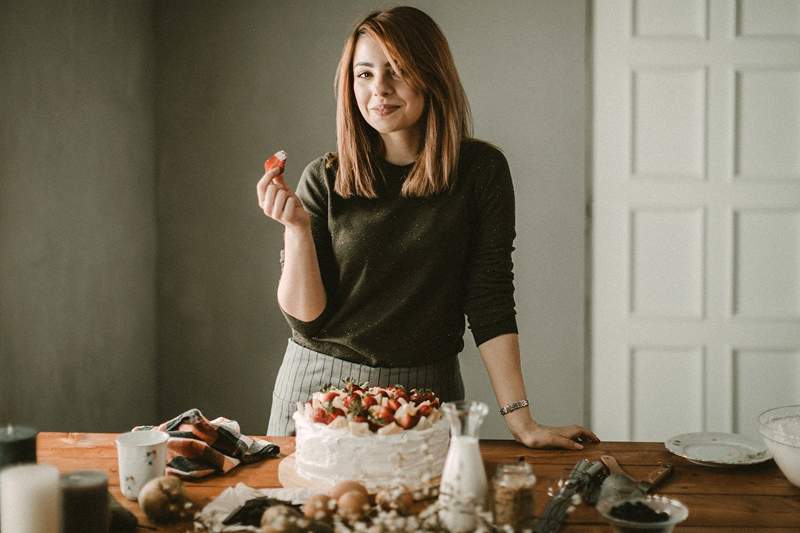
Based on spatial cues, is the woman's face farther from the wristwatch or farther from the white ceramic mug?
the white ceramic mug

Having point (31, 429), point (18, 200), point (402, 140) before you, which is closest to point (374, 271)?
point (402, 140)

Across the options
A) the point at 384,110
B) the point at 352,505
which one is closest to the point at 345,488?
the point at 352,505

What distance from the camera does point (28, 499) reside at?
3.25ft

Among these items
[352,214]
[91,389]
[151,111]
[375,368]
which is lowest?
[91,389]

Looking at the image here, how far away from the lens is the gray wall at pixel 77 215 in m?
2.12

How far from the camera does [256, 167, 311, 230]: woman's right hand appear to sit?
5.03 ft

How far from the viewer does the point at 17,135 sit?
6.93 feet

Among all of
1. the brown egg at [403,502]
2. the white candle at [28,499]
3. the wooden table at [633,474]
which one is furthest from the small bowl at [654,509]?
the white candle at [28,499]

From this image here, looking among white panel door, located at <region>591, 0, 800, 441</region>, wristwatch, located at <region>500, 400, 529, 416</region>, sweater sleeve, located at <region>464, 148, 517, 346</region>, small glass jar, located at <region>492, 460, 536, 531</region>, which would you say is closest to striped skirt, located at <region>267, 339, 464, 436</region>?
sweater sleeve, located at <region>464, 148, 517, 346</region>

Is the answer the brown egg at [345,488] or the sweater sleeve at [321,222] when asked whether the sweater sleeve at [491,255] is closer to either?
the sweater sleeve at [321,222]

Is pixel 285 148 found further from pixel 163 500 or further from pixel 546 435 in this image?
pixel 163 500

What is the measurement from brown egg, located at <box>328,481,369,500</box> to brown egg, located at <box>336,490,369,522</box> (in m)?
0.02

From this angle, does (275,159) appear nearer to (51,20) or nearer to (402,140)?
(402,140)

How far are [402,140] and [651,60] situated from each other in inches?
55.0
